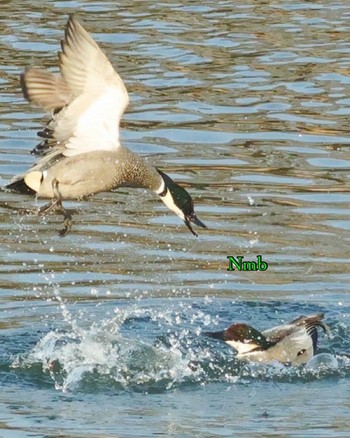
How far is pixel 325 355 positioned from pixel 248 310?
3.84ft

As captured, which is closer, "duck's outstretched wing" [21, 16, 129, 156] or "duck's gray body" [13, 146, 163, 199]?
"duck's outstretched wing" [21, 16, 129, 156]

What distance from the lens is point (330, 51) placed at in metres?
18.2

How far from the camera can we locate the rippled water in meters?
8.91

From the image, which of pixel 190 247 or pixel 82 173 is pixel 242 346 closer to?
pixel 82 173

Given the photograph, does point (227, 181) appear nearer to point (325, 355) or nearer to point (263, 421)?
point (325, 355)

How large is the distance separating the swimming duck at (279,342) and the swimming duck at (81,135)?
3.17 feet

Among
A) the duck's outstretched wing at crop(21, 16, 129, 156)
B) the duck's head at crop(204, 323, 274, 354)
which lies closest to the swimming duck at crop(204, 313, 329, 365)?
the duck's head at crop(204, 323, 274, 354)

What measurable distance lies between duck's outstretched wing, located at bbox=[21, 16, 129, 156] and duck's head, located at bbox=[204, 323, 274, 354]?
1464 mm

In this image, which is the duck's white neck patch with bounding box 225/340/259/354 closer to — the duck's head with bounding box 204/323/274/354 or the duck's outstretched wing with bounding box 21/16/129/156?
the duck's head with bounding box 204/323/274/354

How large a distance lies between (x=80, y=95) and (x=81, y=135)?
335 mm

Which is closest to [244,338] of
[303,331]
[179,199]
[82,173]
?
[303,331]

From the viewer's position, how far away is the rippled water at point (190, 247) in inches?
351

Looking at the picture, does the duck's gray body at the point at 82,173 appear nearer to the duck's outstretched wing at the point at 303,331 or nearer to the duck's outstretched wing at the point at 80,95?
the duck's outstretched wing at the point at 80,95

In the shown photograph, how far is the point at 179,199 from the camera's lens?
34.2 ft
